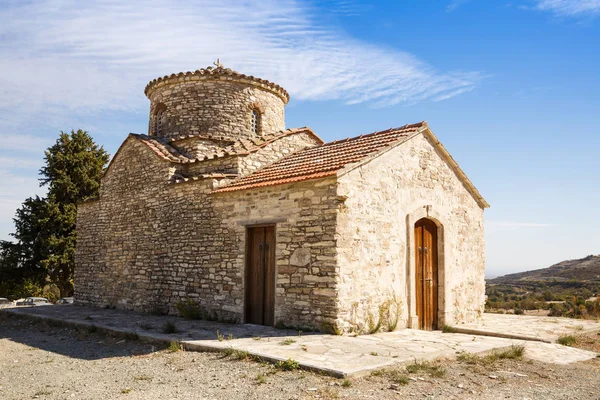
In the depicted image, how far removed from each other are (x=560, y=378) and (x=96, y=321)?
9187 mm

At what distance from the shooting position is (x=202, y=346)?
24.1ft

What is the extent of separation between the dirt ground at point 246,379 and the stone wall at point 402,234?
2574 mm

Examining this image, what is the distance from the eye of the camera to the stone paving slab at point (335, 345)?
6.32m

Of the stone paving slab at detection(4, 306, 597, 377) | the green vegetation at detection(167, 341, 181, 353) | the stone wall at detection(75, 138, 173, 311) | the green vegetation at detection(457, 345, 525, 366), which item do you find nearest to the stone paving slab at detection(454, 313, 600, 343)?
the stone paving slab at detection(4, 306, 597, 377)

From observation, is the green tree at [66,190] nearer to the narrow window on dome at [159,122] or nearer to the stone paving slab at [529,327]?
the narrow window on dome at [159,122]

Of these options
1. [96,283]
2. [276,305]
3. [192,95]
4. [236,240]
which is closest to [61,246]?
[96,283]

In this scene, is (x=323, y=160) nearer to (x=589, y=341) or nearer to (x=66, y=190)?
(x=589, y=341)

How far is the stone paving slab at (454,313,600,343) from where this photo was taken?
910 centimetres

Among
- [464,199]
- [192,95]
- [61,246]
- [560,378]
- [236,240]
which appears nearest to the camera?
[560,378]

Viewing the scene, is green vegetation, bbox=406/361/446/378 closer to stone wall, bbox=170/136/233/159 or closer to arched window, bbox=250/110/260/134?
stone wall, bbox=170/136/233/159

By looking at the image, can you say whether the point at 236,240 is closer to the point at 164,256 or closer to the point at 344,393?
the point at 164,256

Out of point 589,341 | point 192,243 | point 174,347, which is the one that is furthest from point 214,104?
point 589,341

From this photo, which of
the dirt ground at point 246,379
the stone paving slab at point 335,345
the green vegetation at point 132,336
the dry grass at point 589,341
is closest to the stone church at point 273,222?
the stone paving slab at point 335,345

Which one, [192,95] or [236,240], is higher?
[192,95]
